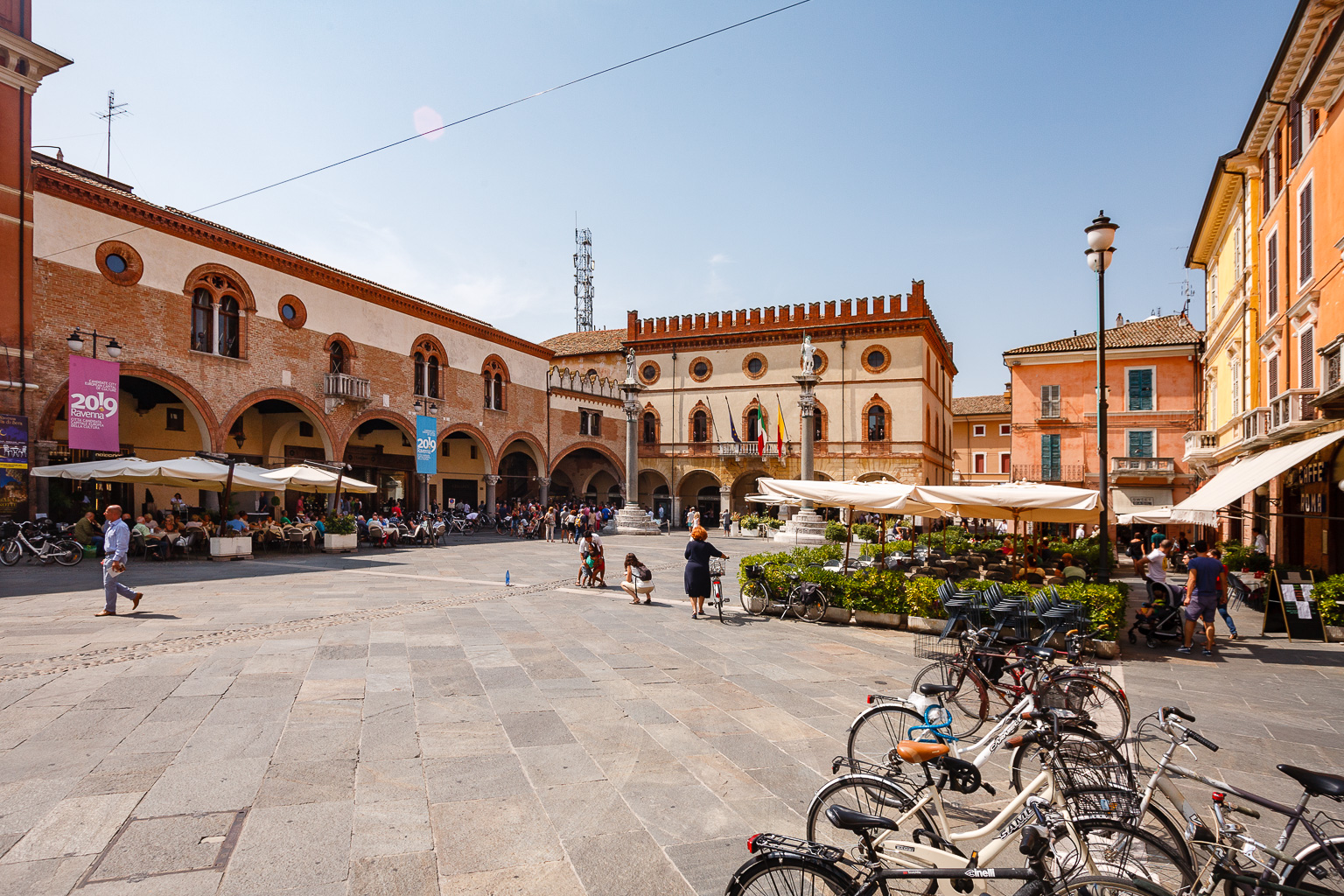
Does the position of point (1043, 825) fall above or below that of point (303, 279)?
below

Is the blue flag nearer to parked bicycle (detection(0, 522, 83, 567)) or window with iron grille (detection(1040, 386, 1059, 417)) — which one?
window with iron grille (detection(1040, 386, 1059, 417))

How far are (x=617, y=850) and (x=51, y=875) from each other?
2.64 m

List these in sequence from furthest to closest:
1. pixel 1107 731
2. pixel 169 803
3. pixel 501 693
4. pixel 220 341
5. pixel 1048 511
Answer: pixel 220 341 → pixel 1048 511 → pixel 501 693 → pixel 1107 731 → pixel 169 803

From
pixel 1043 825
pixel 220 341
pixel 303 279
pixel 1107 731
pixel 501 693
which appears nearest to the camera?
pixel 1043 825

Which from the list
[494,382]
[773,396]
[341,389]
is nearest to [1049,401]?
[773,396]

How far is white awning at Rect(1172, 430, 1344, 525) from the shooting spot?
9.98m

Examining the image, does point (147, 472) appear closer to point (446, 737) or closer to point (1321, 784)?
point (446, 737)

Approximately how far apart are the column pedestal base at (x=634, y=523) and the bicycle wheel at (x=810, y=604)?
20804 millimetres

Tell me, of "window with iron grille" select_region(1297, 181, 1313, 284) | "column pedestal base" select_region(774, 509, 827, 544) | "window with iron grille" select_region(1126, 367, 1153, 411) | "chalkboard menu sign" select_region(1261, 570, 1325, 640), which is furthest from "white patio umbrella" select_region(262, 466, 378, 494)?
"window with iron grille" select_region(1126, 367, 1153, 411)

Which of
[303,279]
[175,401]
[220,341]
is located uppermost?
[303,279]

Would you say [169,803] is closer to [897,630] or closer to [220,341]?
[897,630]

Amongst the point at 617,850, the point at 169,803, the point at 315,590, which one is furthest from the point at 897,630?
the point at 315,590

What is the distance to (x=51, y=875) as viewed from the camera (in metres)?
3.35

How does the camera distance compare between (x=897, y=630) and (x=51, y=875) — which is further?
(x=897, y=630)
